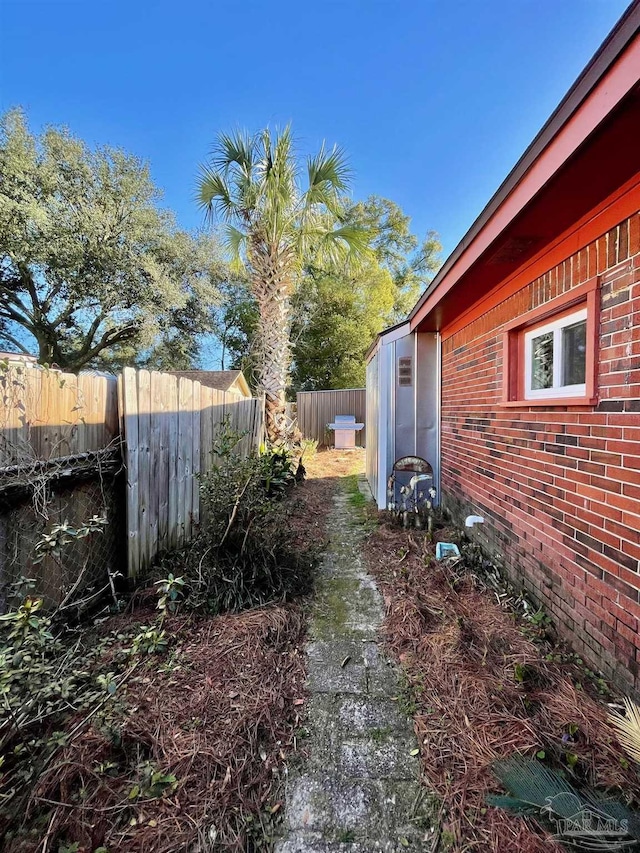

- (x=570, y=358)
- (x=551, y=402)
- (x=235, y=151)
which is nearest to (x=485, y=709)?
(x=551, y=402)

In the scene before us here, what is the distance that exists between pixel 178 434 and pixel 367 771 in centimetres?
261

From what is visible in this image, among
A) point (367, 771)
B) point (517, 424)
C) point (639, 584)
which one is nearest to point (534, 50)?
point (517, 424)

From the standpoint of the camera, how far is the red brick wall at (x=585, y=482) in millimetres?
1817

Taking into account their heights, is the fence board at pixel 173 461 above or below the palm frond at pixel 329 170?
below

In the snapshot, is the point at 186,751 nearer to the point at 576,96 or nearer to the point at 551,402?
the point at 551,402

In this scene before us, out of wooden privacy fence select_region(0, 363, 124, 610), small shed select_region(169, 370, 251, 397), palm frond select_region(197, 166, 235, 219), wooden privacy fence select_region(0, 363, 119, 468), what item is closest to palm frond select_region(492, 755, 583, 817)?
wooden privacy fence select_region(0, 363, 124, 610)

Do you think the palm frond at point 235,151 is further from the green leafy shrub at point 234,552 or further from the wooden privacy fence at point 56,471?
the green leafy shrub at point 234,552

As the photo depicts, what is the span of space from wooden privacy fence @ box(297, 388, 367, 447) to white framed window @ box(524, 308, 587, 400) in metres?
10.6

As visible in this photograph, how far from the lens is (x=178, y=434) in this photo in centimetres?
321

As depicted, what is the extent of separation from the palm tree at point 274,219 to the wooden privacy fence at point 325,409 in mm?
6503

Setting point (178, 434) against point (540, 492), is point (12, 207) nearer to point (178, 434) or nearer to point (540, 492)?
point (178, 434)

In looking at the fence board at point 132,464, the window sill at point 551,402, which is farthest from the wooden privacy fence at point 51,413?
the window sill at point 551,402

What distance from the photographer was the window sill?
2102mm

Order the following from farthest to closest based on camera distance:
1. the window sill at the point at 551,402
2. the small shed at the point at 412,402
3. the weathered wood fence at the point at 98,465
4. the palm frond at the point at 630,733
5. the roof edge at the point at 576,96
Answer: the small shed at the point at 412,402 → the window sill at the point at 551,402 → the weathered wood fence at the point at 98,465 → the palm frond at the point at 630,733 → the roof edge at the point at 576,96
